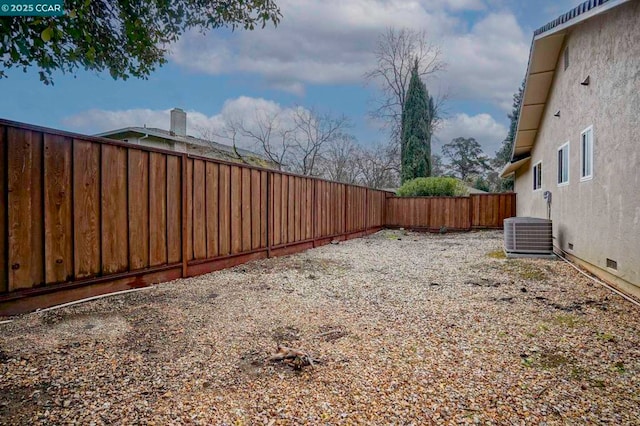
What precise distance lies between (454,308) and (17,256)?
14.1ft

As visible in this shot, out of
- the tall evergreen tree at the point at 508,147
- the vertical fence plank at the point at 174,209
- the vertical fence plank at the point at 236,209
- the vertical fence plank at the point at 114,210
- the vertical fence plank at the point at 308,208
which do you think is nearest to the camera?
the vertical fence plank at the point at 114,210

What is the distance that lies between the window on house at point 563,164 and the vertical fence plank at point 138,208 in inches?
291

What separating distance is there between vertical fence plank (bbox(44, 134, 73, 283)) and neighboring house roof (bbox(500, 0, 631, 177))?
638 centimetres

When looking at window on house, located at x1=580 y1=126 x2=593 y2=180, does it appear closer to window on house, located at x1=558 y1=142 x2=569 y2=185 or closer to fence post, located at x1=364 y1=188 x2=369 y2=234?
window on house, located at x1=558 y1=142 x2=569 y2=185

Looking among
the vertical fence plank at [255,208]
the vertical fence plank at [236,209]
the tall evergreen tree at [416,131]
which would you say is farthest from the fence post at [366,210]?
the tall evergreen tree at [416,131]

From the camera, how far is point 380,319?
3.26m

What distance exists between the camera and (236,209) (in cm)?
578

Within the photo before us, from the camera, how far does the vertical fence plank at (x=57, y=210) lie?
10.7 feet

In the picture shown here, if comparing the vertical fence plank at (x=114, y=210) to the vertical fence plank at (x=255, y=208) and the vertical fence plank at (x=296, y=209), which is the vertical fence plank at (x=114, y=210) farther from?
the vertical fence plank at (x=296, y=209)

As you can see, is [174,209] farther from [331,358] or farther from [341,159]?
[341,159]

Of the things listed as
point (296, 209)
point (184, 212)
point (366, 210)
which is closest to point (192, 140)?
point (366, 210)

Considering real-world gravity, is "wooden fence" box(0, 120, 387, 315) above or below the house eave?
below

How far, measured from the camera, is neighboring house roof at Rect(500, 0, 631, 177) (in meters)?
4.79

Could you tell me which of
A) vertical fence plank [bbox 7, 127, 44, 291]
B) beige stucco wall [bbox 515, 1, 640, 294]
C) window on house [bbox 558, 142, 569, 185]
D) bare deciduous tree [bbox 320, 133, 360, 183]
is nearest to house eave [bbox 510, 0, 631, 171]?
beige stucco wall [bbox 515, 1, 640, 294]
